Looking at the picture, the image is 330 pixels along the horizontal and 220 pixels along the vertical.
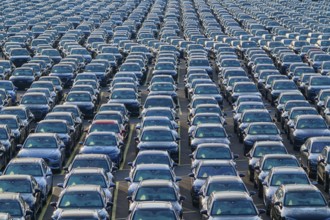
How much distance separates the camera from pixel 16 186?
71.7 feet

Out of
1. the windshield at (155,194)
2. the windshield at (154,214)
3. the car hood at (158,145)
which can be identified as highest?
the windshield at (154,214)

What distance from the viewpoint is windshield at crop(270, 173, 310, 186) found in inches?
881

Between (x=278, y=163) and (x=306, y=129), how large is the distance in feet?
19.4

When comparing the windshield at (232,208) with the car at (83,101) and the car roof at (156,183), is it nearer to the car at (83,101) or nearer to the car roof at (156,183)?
the car roof at (156,183)

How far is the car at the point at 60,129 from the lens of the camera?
29375 millimetres

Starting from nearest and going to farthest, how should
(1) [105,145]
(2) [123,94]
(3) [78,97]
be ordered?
(1) [105,145]
(3) [78,97]
(2) [123,94]

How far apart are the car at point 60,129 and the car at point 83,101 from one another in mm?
5106

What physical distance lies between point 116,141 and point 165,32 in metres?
37.3

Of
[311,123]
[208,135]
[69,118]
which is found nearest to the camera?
[208,135]

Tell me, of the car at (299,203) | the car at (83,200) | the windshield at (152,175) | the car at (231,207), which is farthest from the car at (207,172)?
the car at (83,200)

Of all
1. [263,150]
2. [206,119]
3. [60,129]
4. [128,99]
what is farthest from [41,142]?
[128,99]

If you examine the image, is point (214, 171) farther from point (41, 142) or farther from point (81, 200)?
point (41, 142)

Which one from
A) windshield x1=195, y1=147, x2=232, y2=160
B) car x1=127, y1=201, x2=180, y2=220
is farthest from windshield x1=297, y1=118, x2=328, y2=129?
car x1=127, y1=201, x2=180, y2=220

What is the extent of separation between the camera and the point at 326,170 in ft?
80.3
